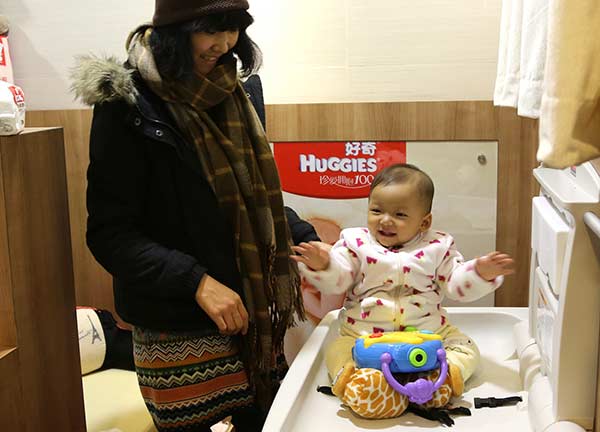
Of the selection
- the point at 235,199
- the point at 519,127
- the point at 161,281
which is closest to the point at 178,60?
the point at 235,199

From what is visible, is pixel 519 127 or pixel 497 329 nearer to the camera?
pixel 497 329

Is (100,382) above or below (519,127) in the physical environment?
below

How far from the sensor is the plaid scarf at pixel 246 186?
4.81ft

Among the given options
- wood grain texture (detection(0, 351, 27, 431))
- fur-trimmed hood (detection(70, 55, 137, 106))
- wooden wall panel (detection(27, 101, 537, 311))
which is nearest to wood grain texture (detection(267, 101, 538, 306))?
wooden wall panel (detection(27, 101, 537, 311))

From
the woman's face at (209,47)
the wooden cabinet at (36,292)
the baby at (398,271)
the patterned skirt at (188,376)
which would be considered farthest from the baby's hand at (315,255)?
the wooden cabinet at (36,292)

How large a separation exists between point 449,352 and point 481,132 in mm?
769

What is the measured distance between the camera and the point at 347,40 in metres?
2.06

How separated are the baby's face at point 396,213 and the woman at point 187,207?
0.76ft

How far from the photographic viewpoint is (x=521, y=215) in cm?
200

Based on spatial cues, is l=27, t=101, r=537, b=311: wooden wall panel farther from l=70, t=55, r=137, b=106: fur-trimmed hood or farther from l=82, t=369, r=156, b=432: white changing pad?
l=82, t=369, r=156, b=432: white changing pad

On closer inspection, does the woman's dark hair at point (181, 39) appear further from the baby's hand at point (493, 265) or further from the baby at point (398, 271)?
Result: the baby's hand at point (493, 265)

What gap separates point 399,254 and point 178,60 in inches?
22.9

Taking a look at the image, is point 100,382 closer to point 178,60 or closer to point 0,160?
point 0,160

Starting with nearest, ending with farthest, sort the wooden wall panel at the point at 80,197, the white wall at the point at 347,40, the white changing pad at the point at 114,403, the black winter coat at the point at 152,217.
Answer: the black winter coat at the point at 152,217 < the white changing pad at the point at 114,403 < the white wall at the point at 347,40 < the wooden wall panel at the point at 80,197
